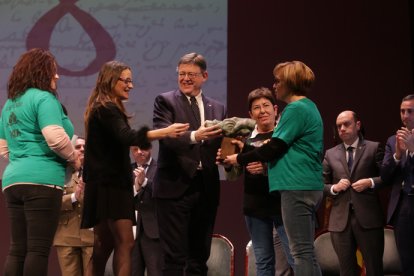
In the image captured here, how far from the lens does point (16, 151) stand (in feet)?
11.1

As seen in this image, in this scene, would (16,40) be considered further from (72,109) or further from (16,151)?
(16,151)

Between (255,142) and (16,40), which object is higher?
(16,40)

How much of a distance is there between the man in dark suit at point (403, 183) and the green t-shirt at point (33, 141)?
246 centimetres

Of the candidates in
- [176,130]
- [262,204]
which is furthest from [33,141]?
[262,204]

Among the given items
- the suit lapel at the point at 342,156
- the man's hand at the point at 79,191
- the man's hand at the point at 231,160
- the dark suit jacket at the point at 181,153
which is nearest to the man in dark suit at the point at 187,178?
the dark suit jacket at the point at 181,153

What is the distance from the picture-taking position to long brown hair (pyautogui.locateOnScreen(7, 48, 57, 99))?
3.44 m

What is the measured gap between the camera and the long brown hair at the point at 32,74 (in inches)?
135

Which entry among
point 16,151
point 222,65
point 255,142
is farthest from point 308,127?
point 222,65

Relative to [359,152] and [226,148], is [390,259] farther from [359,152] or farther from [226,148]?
[226,148]

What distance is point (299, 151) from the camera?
11.3 feet

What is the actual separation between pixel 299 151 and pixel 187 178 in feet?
2.15

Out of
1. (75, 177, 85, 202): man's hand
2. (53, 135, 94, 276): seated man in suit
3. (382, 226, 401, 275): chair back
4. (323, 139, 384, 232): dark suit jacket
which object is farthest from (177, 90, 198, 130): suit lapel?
(382, 226, 401, 275): chair back

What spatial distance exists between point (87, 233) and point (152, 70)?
2058 millimetres

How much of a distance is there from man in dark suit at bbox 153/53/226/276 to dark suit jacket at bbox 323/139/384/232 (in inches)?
61.1
